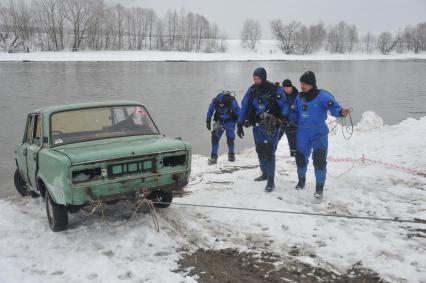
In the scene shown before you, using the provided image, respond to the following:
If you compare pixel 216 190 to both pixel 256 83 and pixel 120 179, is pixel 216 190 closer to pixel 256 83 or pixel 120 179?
pixel 256 83

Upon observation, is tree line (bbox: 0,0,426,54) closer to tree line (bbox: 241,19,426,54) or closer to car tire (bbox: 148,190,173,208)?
tree line (bbox: 241,19,426,54)

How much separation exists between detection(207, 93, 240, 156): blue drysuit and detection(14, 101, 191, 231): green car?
11.1 ft

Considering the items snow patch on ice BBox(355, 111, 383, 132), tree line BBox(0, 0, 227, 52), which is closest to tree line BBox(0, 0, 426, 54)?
tree line BBox(0, 0, 227, 52)

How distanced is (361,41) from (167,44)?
61.4 metres

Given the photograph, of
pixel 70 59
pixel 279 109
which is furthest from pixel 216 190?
pixel 70 59

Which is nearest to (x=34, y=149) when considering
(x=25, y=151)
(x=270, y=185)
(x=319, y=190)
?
(x=25, y=151)

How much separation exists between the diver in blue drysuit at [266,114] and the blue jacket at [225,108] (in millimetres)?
2243

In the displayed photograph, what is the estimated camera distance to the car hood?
197 inches

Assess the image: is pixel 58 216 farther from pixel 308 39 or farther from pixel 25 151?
pixel 308 39

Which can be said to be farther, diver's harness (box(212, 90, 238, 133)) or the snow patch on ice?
the snow patch on ice

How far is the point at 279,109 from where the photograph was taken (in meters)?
7.23

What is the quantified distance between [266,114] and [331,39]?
118m

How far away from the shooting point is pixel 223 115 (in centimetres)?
977

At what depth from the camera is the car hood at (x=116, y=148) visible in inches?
197
